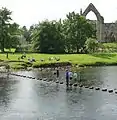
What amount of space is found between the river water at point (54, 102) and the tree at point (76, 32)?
7072cm

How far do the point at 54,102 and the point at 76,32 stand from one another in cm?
9109

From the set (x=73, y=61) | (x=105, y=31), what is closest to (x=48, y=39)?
(x=73, y=61)

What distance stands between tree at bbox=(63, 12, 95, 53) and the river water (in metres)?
70.7

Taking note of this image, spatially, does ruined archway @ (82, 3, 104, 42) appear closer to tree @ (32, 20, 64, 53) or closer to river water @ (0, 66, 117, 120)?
tree @ (32, 20, 64, 53)

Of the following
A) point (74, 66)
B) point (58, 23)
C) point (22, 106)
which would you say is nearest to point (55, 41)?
point (58, 23)

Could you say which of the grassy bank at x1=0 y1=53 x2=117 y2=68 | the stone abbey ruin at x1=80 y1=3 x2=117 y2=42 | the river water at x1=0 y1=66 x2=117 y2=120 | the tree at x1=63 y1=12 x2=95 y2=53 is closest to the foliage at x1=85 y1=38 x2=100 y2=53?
the tree at x1=63 y1=12 x2=95 y2=53

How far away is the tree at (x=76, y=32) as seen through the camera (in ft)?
445

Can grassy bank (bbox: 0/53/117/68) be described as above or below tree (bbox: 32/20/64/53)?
below

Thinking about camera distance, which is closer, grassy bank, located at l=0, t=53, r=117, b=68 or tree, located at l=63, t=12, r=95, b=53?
grassy bank, located at l=0, t=53, r=117, b=68

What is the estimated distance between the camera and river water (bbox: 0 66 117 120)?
39625 mm

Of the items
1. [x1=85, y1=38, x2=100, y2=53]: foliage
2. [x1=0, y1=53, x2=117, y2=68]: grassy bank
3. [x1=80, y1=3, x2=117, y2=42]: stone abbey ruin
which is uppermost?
[x1=80, y1=3, x2=117, y2=42]: stone abbey ruin

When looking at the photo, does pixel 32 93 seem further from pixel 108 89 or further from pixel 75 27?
pixel 75 27

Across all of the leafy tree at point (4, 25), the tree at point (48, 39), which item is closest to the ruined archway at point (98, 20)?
the tree at point (48, 39)

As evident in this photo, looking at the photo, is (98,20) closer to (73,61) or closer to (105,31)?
(105,31)
